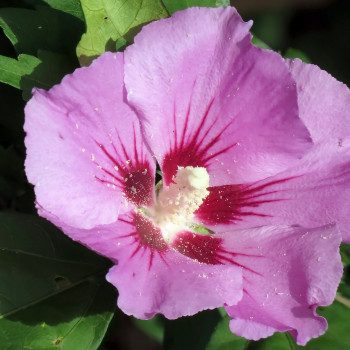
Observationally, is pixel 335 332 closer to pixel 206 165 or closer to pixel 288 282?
pixel 288 282

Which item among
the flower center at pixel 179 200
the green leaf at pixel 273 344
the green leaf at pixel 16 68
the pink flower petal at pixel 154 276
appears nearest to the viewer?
the pink flower petal at pixel 154 276

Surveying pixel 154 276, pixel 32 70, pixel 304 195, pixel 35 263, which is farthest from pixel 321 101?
pixel 35 263

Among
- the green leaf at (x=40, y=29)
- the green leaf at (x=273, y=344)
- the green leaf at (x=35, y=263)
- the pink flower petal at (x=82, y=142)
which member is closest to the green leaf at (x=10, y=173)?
the green leaf at (x=35, y=263)

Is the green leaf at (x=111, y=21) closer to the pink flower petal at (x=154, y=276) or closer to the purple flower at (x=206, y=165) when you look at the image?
the purple flower at (x=206, y=165)

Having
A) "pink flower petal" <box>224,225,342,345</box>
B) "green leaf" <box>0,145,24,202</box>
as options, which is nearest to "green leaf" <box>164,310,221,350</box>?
"pink flower petal" <box>224,225,342,345</box>

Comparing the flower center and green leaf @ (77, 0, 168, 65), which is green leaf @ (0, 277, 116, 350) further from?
green leaf @ (77, 0, 168, 65)

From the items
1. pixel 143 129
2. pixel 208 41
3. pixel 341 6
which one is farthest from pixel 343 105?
pixel 341 6
